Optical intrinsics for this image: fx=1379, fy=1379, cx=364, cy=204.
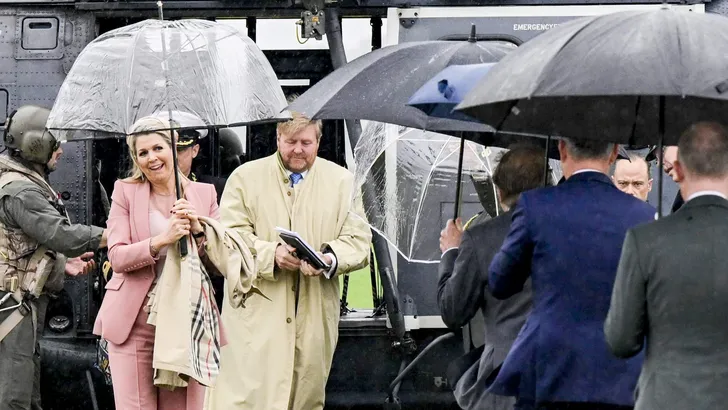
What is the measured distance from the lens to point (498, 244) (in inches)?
186

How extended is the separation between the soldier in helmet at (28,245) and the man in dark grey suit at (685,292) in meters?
3.72

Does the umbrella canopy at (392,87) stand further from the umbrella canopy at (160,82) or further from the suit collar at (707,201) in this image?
the suit collar at (707,201)

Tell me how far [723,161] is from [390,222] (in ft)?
7.56

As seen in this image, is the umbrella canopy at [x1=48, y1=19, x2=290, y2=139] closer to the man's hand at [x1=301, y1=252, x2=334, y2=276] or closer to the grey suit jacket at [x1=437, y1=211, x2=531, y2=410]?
the man's hand at [x1=301, y1=252, x2=334, y2=276]

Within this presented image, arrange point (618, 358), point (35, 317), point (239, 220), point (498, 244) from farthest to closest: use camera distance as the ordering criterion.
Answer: point (35, 317) < point (239, 220) < point (498, 244) < point (618, 358)

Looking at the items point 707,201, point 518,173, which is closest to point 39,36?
point 518,173

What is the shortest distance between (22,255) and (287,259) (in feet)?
5.51

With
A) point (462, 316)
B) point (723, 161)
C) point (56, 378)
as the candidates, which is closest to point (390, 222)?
point (462, 316)

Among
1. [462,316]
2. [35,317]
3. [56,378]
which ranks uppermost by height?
[462,316]

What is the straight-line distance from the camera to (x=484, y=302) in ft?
15.9

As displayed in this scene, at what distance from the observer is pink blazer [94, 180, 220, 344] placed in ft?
18.7

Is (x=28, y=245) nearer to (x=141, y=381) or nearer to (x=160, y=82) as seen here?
(x=141, y=381)

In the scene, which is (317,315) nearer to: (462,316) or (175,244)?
(175,244)

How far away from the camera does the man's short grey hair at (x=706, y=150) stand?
12.3 feet
